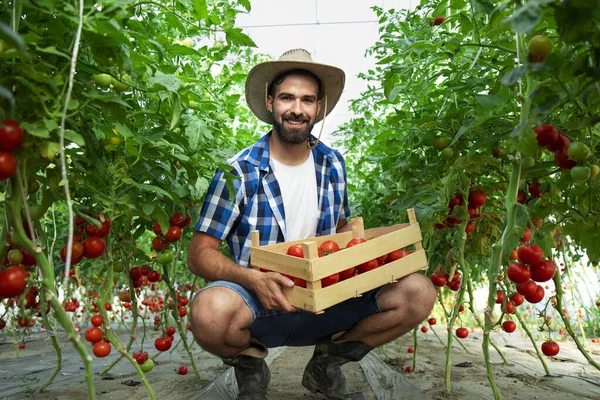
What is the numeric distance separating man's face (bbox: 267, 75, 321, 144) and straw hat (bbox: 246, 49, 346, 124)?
0.22 feet

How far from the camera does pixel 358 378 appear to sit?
8.62 feet

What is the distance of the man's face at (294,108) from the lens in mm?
2344

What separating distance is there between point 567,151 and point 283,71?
1.49 meters

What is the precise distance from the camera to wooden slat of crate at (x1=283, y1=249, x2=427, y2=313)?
168 cm

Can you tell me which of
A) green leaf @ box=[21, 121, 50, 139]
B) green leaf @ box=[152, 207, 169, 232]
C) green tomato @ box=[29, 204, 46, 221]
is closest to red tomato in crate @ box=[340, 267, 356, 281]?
green leaf @ box=[152, 207, 169, 232]

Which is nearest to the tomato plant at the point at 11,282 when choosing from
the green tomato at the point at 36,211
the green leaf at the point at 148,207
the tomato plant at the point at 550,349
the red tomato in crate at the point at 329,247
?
the green tomato at the point at 36,211

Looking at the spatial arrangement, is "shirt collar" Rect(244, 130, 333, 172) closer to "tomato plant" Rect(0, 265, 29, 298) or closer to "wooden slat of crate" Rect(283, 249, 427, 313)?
"wooden slat of crate" Rect(283, 249, 427, 313)

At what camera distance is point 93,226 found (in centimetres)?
158

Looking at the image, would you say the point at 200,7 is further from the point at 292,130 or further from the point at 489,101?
the point at 489,101

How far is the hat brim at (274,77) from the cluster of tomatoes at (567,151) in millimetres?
1284

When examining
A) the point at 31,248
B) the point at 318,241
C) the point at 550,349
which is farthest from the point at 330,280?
the point at 550,349

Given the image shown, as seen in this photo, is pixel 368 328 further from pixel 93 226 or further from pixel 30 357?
pixel 30 357

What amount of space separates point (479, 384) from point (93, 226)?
1.86m

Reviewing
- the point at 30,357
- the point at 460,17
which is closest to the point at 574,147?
the point at 460,17
